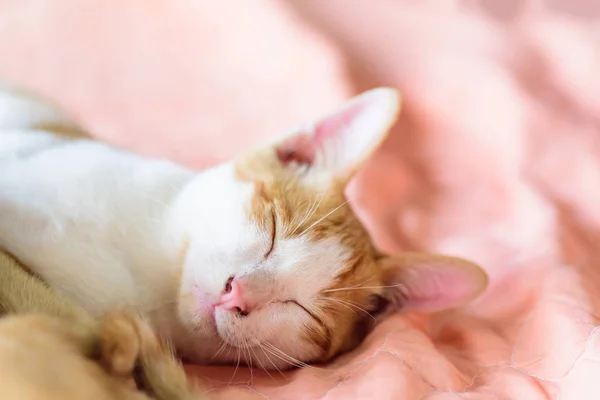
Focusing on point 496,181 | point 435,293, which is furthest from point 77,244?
point 496,181

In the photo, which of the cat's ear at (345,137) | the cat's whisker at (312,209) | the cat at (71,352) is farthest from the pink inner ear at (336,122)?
the cat at (71,352)

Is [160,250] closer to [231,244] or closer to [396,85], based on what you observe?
[231,244]

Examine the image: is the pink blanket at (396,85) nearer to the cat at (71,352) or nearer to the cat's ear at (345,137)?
the cat's ear at (345,137)

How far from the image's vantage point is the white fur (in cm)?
89

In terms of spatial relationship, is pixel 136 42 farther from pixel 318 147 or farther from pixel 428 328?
pixel 428 328

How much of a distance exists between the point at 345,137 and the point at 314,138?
64 mm

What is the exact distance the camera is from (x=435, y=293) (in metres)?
1.10

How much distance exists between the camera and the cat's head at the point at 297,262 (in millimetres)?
918

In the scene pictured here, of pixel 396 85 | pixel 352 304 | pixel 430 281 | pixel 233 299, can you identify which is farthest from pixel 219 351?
pixel 396 85

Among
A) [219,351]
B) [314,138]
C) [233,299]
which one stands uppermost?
[314,138]

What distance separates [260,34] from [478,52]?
611mm

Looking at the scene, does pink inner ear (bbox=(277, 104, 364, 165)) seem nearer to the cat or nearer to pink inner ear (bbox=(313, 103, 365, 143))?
pink inner ear (bbox=(313, 103, 365, 143))

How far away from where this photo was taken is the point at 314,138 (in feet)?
3.78

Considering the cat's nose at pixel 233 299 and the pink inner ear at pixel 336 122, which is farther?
the pink inner ear at pixel 336 122
